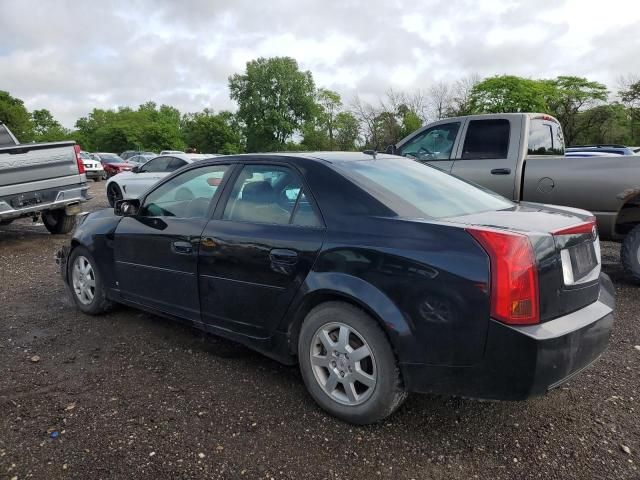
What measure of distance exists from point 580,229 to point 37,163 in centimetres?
796

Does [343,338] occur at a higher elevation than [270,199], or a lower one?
lower

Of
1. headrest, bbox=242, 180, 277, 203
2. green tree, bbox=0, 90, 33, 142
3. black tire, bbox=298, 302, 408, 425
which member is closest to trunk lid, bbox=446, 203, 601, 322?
black tire, bbox=298, 302, 408, 425

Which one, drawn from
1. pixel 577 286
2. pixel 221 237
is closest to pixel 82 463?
pixel 221 237

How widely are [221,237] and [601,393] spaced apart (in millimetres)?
2653

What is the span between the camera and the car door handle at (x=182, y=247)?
3643 mm

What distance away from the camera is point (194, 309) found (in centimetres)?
368

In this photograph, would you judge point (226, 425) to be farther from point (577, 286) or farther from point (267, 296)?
point (577, 286)

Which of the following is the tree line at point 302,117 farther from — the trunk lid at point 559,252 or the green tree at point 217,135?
the trunk lid at point 559,252

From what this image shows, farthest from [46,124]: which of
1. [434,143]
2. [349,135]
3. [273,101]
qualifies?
[434,143]

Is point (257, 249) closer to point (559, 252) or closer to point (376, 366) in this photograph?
point (376, 366)

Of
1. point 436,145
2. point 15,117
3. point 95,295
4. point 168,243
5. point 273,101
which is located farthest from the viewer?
point 273,101

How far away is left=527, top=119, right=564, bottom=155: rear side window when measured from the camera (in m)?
6.61

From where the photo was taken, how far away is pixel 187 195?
4039 mm

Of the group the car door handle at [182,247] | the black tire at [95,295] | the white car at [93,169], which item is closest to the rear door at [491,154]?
the car door handle at [182,247]
